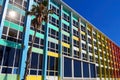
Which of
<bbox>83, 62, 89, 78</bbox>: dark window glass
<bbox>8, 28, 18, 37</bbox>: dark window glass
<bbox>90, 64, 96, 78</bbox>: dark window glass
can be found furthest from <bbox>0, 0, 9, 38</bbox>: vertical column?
<bbox>90, 64, 96, 78</bbox>: dark window glass

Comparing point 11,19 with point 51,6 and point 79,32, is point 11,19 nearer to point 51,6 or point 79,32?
point 51,6

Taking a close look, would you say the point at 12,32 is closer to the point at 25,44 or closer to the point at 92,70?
the point at 25,44

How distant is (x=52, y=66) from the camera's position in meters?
32.4

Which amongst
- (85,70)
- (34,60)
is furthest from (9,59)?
(85,70)

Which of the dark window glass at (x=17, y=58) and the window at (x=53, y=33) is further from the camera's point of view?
the window at (x=53, y=33)

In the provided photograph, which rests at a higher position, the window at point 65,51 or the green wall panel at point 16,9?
the green wall panel at point 16,9

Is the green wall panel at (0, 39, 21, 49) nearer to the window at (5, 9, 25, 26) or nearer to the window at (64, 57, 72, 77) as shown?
the window at (5, 9, 25, 26)

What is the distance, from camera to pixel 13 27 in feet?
85.1

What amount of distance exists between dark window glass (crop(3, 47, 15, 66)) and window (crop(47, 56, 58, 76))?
348 inches

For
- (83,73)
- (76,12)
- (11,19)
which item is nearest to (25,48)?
(11,19)

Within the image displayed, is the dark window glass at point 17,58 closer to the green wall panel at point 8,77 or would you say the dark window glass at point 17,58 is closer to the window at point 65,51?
the green wall panel at point 8,77

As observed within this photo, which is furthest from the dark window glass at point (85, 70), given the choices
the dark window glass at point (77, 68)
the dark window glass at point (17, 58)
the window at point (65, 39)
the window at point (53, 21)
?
the dark window glass at point (17, 58)

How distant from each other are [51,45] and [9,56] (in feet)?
36.9

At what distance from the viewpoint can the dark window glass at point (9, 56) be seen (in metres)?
23.6
